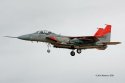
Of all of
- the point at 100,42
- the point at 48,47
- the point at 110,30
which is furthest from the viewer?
the point at 110,30

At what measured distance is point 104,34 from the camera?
2953 inches

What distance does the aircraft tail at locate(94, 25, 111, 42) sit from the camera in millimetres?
74031

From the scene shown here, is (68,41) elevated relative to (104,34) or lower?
lower

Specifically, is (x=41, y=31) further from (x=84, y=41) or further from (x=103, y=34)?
(x=103, y=34)

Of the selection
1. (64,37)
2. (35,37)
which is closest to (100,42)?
(64,37)

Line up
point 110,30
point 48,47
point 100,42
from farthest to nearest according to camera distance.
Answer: point 110,30 → point 100,42 → point 48,47

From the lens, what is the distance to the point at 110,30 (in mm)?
76312

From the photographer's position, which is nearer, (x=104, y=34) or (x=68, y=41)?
(x=68, y=41)

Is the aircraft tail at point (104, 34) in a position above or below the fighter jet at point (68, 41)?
above

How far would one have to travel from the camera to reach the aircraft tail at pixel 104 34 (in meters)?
74.0

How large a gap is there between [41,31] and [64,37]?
12.7ft

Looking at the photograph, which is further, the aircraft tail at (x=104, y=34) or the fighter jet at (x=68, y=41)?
the aircraft tail at (x=104, y=34)

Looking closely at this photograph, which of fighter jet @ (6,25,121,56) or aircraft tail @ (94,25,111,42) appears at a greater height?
aircraft tail @ (94,25,111,42)

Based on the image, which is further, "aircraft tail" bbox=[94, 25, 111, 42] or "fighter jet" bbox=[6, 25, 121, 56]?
"aircraft tail" bbox=[94, 25, 111, 42]
